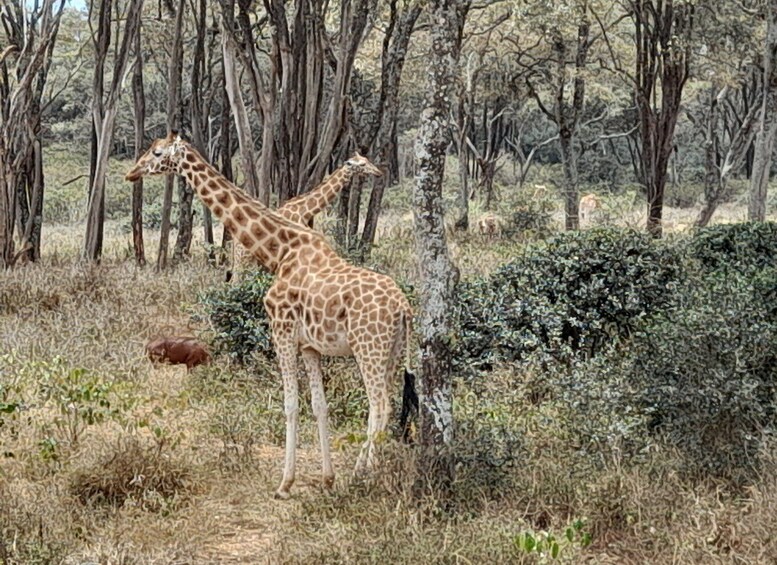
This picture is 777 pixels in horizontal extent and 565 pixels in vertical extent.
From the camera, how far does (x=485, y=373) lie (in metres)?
8.41

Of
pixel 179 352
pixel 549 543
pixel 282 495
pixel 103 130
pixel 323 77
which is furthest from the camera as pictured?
pixel 103 130

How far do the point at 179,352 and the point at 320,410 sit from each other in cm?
305

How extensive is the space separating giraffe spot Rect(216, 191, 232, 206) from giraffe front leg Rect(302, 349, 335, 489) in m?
1.15

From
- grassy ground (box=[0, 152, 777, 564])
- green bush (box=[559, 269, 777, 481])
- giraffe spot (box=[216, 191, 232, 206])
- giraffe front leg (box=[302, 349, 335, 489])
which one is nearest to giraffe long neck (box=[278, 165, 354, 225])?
grassy ground (box=[0, 152, 777, 564])

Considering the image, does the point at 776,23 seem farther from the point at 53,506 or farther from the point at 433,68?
the point at 53,506

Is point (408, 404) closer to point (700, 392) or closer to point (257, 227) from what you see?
point (257, 227)

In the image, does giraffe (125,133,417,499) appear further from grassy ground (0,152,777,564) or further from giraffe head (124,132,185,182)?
giraffe head (124,132,185,182)

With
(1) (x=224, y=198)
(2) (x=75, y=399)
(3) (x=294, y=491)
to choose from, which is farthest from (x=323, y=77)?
(3) (x=294, y=491)

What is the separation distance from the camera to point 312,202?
30.9 ft

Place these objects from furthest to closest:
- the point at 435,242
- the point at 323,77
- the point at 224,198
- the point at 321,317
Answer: the point at 323,77
the point at 224,198
the point at 321,317
the point at 435,242

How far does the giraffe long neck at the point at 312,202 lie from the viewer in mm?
9250

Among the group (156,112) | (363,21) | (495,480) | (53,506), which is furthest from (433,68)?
(156,112)

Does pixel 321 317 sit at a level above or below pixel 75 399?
above

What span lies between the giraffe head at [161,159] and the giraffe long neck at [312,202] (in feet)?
6.27
